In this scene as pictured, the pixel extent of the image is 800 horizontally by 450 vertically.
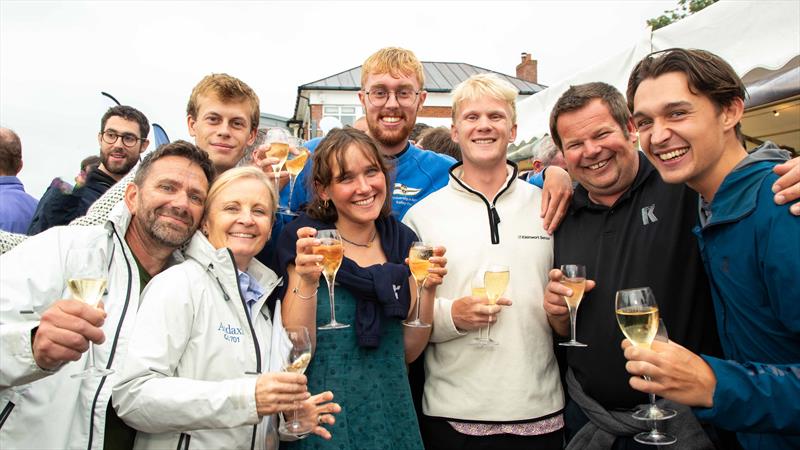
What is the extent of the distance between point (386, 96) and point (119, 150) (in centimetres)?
342

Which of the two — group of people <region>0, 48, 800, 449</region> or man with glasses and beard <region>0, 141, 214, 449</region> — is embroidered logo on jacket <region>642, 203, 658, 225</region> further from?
man with glasses and beard <region>0, 141, 214, 449</region>

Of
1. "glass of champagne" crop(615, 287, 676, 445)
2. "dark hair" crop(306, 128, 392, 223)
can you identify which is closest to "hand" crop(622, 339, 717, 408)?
"glass of champagne" crop(615, 287, 676, 445)

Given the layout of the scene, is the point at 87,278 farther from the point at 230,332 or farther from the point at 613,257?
the point at 613,257

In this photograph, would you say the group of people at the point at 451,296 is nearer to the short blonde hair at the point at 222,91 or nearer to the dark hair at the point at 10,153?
the short blonde hair at the point at 222,91

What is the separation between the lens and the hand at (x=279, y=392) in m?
2.03

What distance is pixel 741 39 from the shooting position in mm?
4129

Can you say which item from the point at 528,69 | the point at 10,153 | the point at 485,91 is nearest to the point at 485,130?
the point at 485,91

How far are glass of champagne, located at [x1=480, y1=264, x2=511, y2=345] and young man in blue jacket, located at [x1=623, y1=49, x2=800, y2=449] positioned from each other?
87cm

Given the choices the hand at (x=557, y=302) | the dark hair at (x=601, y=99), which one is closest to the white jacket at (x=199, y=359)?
the hand at (x=557, y=302)

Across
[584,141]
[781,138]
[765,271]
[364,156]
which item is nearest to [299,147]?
[364,156]

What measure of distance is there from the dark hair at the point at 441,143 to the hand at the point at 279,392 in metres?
3.80

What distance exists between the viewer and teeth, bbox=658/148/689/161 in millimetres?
2361

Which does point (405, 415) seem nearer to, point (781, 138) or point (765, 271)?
point (765, 271)

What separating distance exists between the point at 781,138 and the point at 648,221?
569cm
